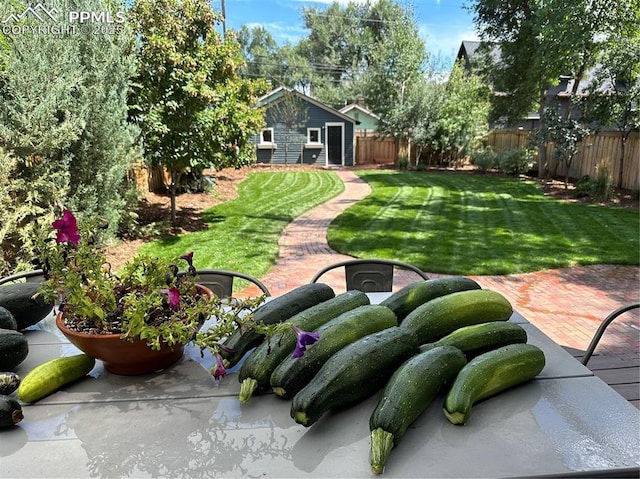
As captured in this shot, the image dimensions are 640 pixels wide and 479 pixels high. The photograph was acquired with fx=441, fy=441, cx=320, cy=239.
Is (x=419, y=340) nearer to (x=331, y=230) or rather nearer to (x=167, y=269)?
(x=167, y=269)

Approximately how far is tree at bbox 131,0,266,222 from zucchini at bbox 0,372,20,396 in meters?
6.57

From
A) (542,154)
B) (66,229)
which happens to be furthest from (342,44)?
(66,229)

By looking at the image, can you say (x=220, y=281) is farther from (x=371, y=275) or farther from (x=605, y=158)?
(x=605, y=158)

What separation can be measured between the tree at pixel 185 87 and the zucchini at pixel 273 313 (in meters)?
6.45

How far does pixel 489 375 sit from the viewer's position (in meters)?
1.33

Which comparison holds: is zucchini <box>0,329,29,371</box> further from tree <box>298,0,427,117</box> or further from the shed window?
tree <box>298,0,427,117</box>

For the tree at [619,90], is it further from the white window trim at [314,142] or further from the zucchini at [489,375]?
the white window trim at [314,142]

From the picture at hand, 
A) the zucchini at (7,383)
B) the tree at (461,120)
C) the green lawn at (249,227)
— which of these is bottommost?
the green lawn at (249,227)

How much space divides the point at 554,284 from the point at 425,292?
15.0ft

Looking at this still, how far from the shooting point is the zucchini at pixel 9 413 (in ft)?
3.95

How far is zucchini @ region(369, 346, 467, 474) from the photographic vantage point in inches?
43.3

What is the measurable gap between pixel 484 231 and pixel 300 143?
1641cm

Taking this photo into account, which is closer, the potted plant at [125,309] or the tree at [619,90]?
the potted plant at [125,309]

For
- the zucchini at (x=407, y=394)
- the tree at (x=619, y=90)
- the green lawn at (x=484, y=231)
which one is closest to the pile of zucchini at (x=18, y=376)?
the zucchini at (x=407, y=394)
